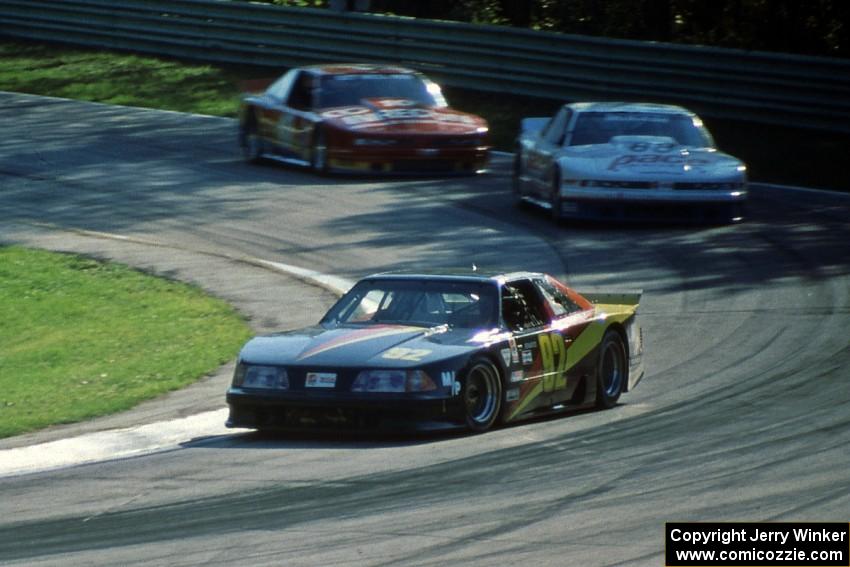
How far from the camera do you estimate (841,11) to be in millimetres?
26500

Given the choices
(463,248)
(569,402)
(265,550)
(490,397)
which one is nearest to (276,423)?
(490,397)

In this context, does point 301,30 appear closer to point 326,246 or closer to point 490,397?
point 326,246

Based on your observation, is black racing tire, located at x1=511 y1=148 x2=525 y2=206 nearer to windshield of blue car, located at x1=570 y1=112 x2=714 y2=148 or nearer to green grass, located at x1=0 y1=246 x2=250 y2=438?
windshield of blue car, located at x1=570 y1=112 x2=714 y2=148

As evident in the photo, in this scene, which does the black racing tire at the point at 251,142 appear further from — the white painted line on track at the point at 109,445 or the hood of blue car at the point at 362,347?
the hood of blue car at the point at 362,347

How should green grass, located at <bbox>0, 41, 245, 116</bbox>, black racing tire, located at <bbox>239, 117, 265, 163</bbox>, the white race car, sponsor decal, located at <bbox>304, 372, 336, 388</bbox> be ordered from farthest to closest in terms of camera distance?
green grass, located at <bbox>0, 41, 245, 116</bbox>
black racing tire, located at <bbox>239, 117, 265, 163</bbox>
the white race car
sponsor decal, located at <bbox>304, 372, 336, 388</bbox>

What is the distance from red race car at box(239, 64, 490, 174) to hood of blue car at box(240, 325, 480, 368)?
35.0 ft

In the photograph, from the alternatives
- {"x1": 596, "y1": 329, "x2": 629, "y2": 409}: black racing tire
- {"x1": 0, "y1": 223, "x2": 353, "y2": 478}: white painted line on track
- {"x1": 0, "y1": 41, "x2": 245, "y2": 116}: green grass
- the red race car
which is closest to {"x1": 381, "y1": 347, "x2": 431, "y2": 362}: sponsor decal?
{"x1": 0, "y1": 223, "x2": 353, "y2": 478}: white painted line on track

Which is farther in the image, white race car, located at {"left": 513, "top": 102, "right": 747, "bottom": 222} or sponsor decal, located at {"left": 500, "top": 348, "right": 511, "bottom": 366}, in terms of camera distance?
white race car, located at {"left": 513, "top": 102, "right": 747, "bottom": 222}

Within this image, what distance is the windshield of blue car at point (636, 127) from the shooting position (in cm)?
1906

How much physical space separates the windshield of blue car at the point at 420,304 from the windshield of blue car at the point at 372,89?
10993 millimetres

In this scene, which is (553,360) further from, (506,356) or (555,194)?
(555,194)

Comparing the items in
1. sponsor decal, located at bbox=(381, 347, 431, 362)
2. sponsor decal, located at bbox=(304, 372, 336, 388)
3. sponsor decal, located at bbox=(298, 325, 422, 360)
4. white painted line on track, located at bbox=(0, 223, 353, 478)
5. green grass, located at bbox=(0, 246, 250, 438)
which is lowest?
green grass, located at bbox=(0, 246, 250, 438)

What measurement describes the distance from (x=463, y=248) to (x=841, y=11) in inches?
470

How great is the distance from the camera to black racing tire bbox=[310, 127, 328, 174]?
2136 centimetres
